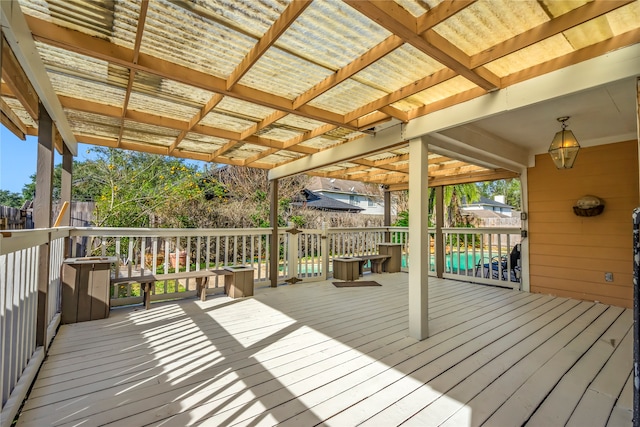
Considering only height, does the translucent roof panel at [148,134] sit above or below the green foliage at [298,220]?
above

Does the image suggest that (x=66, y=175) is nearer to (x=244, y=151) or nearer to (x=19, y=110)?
(x=19, y=110)

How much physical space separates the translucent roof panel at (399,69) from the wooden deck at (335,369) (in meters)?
2.39

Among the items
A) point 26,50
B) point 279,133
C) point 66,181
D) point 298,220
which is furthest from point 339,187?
point 26,50

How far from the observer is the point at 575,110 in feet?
10.7

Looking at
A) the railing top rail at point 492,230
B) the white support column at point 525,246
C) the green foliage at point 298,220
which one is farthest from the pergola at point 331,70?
the green foliage at point 298,220

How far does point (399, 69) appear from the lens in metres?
2.39

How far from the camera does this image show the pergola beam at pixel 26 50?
143 centimetres

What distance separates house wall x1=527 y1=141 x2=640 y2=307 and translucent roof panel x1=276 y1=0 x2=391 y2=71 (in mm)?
4521

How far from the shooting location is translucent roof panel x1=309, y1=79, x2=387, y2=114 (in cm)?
269

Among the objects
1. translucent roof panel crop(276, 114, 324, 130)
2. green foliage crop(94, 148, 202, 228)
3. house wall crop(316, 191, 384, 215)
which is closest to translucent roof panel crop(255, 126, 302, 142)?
translucent roof panel crop(276, 114, 324, 130)

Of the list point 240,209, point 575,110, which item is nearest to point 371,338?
point 575,110

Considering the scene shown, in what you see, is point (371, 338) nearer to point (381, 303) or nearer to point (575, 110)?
point (381, 303)

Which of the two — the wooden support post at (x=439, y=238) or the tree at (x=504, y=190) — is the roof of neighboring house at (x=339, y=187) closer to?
the wooden support post at (x=439, y=238)

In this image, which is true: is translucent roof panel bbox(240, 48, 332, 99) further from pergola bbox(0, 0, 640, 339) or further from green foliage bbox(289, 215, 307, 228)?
green foliage bbox(289, 215, 307, 228)
